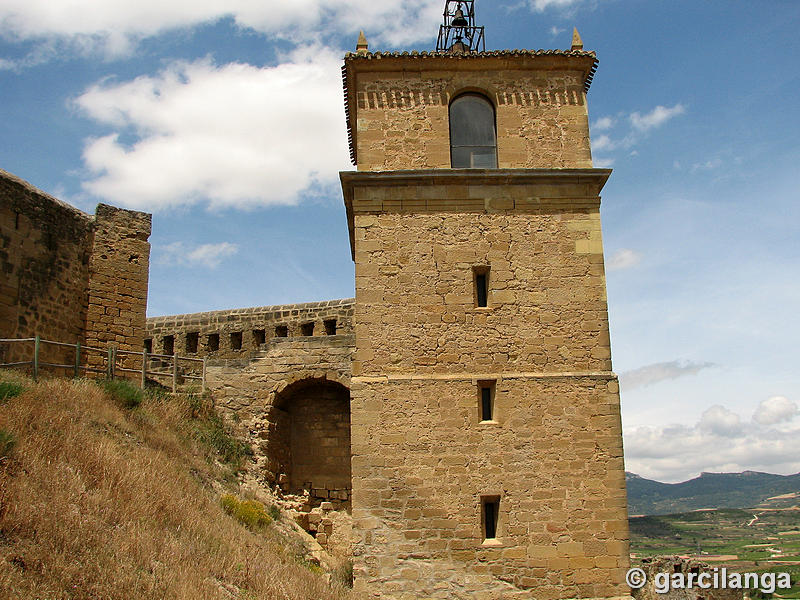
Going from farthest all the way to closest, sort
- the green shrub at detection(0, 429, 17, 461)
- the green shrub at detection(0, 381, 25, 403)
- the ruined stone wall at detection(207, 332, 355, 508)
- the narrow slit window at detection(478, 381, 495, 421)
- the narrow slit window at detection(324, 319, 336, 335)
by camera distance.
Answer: the narrow slit window at detection(324, 319, 336, 335) → the ruined stone wall at detection(207, 332, 355, 508) → the narrow slit window at detection(478, 381, 495, 421) → the green shrub at detection(0, 381, 25, 403) → the green shrub at detection(0, 429, 17, 461)

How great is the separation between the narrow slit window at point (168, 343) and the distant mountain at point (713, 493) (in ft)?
458

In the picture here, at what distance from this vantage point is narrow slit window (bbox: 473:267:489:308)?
11759mm

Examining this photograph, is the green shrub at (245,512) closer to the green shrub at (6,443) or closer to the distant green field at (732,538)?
the green shrub at (6,443)

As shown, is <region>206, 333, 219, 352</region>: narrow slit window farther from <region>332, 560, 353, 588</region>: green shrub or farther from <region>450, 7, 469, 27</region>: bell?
<region>450, 7, 469, 27</region>: bell

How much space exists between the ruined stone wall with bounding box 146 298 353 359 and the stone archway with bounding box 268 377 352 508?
11.5 ft

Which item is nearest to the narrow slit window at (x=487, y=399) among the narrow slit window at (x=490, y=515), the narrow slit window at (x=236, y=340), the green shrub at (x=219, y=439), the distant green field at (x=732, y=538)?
the narrow slit window at (x=490, y=515)

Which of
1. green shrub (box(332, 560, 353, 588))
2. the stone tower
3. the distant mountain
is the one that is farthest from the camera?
the distant mountain

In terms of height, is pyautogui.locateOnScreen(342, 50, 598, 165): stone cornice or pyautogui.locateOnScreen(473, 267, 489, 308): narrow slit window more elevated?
pyautogui.locateOnScreen(342, 50, 598, 165): stone cornice

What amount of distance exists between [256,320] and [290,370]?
211 inches

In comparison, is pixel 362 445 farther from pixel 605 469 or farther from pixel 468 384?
pixel 605 469

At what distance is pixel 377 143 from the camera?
12.4 m

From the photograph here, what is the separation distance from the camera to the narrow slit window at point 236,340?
2027 centimetres

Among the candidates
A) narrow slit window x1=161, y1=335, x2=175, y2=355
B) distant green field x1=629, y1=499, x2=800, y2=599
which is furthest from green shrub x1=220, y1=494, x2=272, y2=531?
distant green field x1=629, y1=499, x2=800, y2=599

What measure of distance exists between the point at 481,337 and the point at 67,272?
9.27 meters
